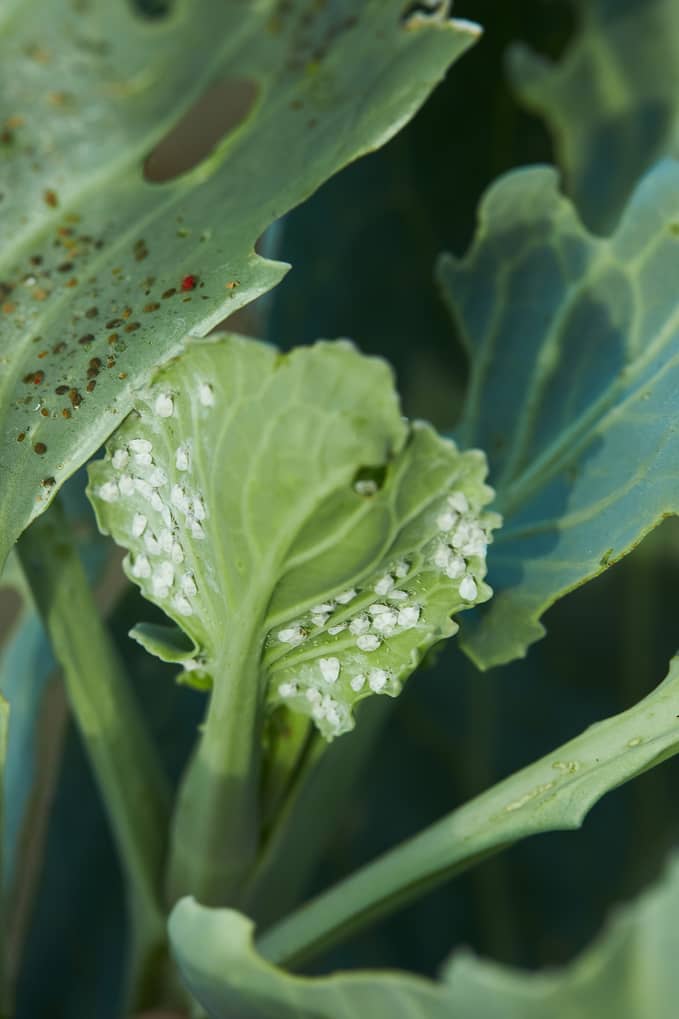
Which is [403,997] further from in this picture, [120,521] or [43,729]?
[43,729]

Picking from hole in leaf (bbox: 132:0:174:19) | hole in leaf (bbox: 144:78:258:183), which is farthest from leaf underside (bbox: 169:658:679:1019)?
hole in leaf (bbox: 144:78:258:183)

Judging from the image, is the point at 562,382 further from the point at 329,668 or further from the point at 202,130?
the point at 202,130

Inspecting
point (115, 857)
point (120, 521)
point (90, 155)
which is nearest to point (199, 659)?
point (120, 521)

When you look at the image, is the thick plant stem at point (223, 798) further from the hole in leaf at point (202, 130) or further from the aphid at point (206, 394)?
the hole in leaf at point (202, 130)

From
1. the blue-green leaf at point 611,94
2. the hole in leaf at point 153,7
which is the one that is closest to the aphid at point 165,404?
the hole in leaf at point 153,7

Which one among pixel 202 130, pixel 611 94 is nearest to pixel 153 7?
pixel 611 94
